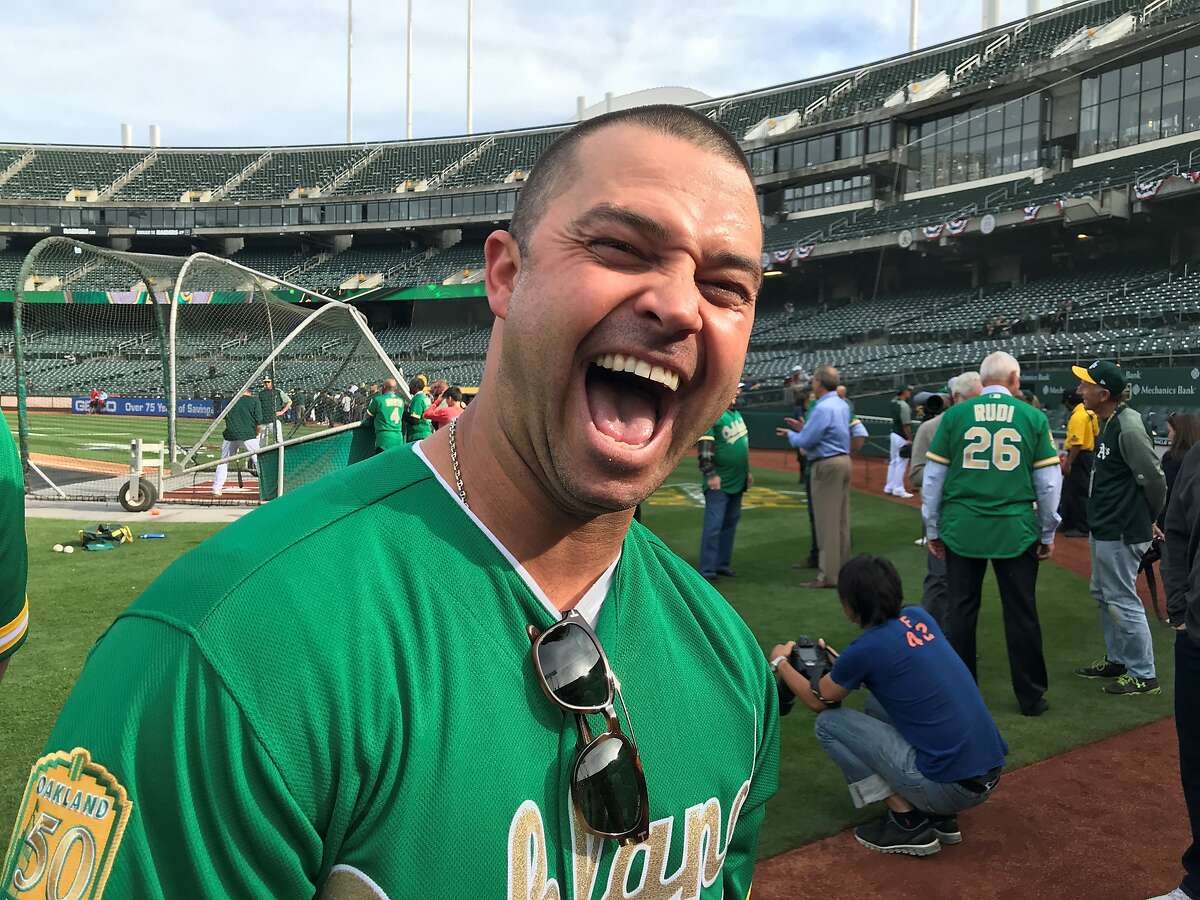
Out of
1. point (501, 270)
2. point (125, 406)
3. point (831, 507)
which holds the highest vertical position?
point (501, 270)

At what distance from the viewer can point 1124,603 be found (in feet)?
18.4

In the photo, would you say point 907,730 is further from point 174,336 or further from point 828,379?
point 174,336

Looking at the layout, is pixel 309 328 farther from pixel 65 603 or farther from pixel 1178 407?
pixel 1178 407

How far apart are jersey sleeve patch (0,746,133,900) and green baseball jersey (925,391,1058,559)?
5.09m

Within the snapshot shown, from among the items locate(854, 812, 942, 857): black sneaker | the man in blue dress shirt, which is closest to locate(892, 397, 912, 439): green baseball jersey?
the man in blue dress shirt

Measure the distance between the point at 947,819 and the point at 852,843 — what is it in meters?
0.44

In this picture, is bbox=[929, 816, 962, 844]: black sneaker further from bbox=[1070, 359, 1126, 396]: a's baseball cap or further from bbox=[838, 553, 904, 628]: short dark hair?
Answer: bbox=[1070, 359, 1126, 396]: a's baseball cap

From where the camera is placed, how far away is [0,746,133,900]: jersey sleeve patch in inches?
35.4

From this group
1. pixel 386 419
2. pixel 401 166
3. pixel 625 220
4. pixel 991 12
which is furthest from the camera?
pixel 401 166

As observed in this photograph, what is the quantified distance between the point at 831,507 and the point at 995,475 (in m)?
2.95

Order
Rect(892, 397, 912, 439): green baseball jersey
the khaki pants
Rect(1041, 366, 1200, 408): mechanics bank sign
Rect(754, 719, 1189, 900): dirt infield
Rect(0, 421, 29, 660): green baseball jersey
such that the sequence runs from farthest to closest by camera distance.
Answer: Rect(1041, 366, 1200, 408): mechanics bank sign
Rect(892, 397, 912, 439): green baseball jersey
the khaki pants
Rect(754, 719, 1189, 900): dirt infield
Rect(0, 421, 29, 660): green baseball jersey

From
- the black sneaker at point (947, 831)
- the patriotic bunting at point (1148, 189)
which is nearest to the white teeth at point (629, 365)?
the black sneaker at point (947, 831)

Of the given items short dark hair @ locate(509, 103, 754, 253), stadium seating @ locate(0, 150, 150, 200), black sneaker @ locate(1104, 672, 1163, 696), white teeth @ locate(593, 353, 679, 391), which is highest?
stadium seating @ locate(0, 150, 150, 200)

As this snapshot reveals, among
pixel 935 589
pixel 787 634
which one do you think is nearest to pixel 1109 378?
pixel 935 589
